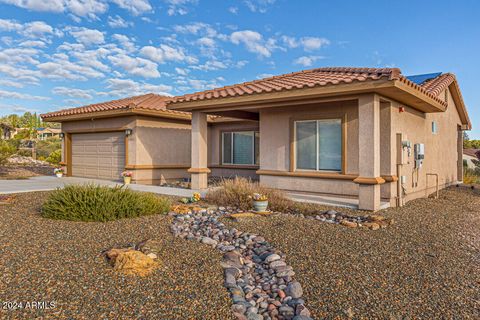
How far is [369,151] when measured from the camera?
8.38m

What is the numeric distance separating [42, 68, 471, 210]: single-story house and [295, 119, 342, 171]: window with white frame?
0.10 feet

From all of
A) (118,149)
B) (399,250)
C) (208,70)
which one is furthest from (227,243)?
(208,70)

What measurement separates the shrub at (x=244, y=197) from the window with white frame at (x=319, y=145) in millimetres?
2110

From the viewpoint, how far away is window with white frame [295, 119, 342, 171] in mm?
10211

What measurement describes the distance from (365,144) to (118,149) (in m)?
10.9

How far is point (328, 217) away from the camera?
7684 millimetres

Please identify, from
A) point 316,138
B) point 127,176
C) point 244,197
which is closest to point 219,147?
point 127,176

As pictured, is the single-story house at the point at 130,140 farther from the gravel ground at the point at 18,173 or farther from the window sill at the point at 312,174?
the window sill at the point at 312,174

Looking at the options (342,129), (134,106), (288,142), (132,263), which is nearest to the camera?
(132,263)

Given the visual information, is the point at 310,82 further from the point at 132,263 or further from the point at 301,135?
the point at 132,263

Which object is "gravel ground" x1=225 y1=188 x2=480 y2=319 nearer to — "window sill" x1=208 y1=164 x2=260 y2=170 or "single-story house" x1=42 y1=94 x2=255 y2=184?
"window sill" x1=208 y1=164 x2=260 y2=170

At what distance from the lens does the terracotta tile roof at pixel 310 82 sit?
27.6ft

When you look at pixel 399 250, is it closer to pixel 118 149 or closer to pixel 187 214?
pixel 187 214

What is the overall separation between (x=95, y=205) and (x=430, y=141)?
11.7 m
